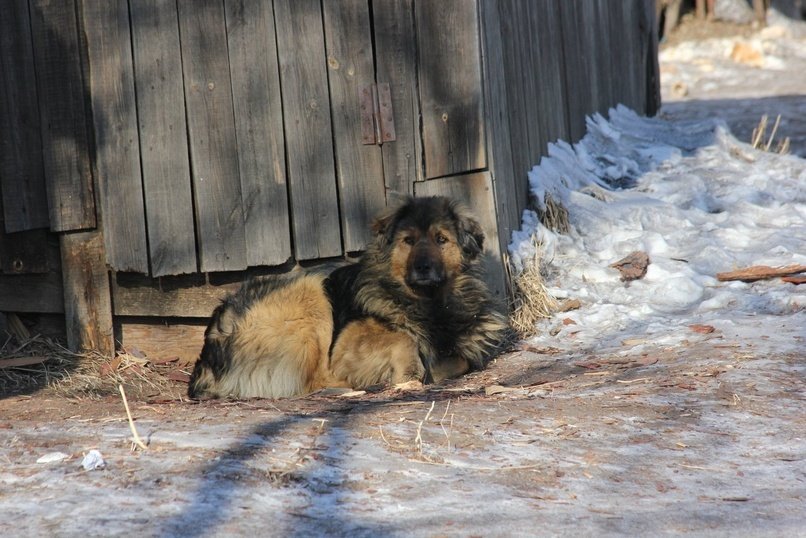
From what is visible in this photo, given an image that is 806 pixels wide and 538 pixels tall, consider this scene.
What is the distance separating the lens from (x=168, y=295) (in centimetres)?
774

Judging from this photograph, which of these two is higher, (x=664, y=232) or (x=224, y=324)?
(x=664, y=232)

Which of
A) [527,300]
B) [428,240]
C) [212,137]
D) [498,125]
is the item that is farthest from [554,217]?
[212,137]

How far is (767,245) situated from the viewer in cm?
848

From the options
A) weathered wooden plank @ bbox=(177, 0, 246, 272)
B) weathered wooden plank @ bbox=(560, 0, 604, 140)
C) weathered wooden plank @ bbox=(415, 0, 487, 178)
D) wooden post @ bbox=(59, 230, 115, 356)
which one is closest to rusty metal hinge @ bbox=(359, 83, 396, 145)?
weathered wooden plank @ bbox=(415, 0, 487, 178)

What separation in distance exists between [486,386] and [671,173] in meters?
5.48

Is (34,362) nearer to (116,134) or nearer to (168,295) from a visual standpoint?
(168,295)

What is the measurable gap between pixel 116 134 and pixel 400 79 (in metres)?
2.23

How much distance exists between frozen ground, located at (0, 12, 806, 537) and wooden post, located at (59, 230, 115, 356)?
3.25ft

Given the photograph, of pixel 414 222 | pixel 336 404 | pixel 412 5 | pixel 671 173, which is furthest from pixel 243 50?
pixel 671 173

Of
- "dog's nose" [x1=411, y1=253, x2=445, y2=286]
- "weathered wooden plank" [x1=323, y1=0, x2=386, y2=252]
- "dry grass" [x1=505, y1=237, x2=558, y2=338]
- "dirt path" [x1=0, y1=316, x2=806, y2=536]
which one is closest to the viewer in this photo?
"dirt path" [x1=0, y1=316, x2=806, y2=536]

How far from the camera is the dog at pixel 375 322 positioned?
6.77 metres

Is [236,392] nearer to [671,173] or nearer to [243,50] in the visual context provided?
[243,50]

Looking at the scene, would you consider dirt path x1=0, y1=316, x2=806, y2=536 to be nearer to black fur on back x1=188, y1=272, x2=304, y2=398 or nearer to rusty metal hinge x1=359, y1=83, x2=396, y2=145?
black fur on back x1=188, y1=272, x2=304, y2=398

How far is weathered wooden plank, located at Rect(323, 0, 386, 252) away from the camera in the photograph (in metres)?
A: 7.21
